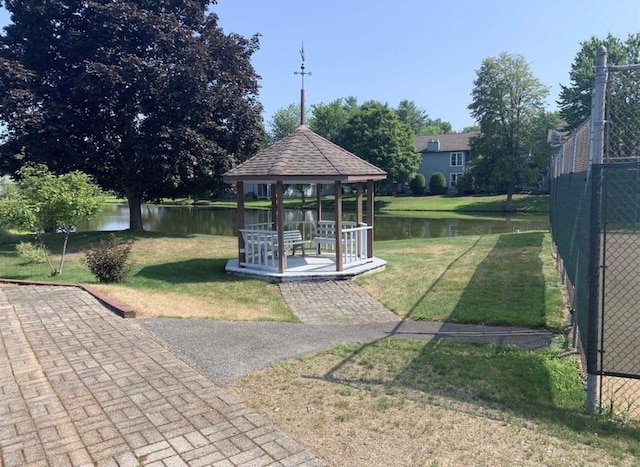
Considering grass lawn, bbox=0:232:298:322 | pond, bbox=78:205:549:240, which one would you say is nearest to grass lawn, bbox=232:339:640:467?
grass lawn, bbox=0:232:298:322

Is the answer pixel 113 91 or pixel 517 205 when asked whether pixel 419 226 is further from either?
pixel 113 91

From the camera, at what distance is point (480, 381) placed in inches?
192

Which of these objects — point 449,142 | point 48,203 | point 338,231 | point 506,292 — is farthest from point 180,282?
point 449,142

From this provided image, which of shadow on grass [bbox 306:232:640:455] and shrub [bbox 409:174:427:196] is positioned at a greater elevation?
shrub [bbox 409:174:427:196]

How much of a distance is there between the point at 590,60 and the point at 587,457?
41.6 m

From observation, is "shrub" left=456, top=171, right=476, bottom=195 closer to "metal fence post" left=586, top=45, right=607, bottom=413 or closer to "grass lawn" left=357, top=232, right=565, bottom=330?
"grass lawn" left=357, top=232, right=565, bottom=330

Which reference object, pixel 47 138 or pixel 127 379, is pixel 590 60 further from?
pixel 127 379

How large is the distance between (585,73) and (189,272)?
1436 inches

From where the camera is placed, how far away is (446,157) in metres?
59.4

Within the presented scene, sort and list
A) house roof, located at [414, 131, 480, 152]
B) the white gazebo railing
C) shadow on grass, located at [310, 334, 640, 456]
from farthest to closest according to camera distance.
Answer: house roof, located at [414, 131, 480, 152] → the white gazebo railing → shadow on grass, located at [310, 334, 640, 456]

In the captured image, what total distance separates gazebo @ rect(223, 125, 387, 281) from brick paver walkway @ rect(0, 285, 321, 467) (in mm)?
5287

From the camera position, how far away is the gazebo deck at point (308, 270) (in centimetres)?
1118

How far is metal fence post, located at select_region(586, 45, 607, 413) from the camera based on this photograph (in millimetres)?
4195

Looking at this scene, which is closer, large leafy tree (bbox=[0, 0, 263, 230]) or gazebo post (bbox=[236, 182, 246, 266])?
gazebo post (bbox=[236, 182, 246, 266])
